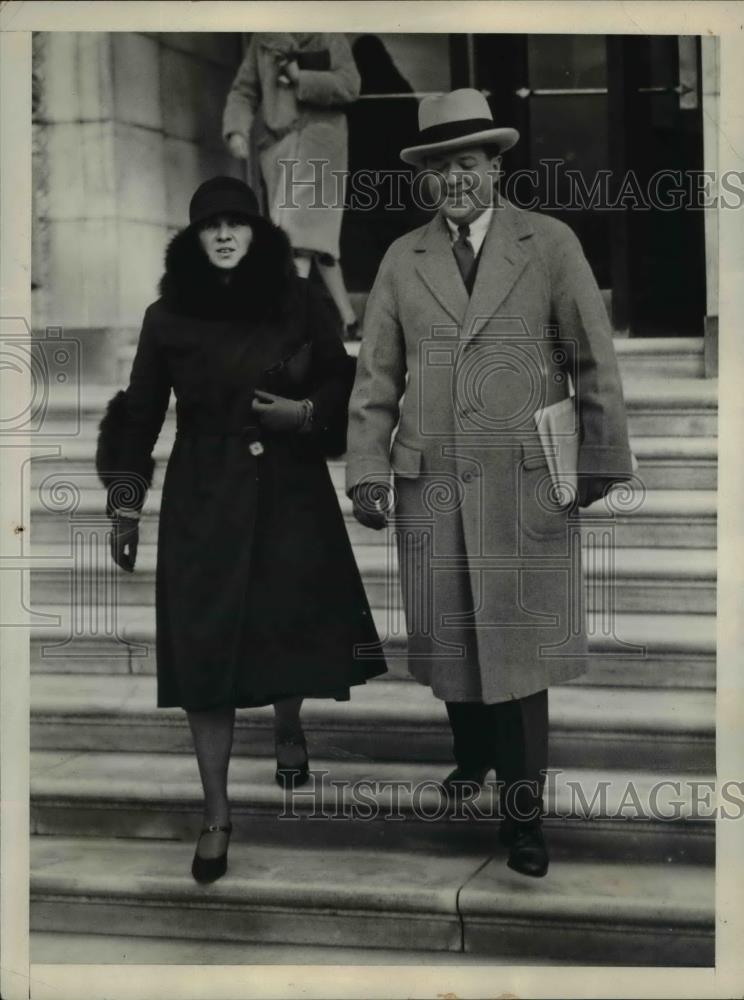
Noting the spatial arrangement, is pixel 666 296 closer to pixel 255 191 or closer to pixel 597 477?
pixel 597 477

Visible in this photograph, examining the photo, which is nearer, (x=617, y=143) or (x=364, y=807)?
(x=364, y=807)

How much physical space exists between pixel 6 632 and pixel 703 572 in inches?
81.4

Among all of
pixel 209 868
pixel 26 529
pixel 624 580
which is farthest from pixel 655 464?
pixel 26 529

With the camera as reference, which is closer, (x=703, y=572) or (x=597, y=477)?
(x=597, y=477)

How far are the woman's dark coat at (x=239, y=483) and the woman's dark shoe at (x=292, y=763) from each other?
0.79 feet

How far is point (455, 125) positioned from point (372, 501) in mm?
1089

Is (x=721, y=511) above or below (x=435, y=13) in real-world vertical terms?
below

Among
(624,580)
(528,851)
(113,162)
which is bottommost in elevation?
(528,851)

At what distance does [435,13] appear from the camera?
4.77m

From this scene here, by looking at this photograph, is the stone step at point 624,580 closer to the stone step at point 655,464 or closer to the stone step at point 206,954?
the stone step at point 655,464

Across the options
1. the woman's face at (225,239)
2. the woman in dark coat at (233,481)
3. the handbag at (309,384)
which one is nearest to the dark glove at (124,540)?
the woman in dark coat at (233,481)

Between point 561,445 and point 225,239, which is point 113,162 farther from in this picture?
point 561,445

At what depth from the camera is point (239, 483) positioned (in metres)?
4.82

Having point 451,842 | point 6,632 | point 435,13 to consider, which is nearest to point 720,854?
point 451,842
